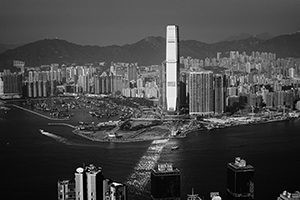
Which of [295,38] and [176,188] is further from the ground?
[295,38]

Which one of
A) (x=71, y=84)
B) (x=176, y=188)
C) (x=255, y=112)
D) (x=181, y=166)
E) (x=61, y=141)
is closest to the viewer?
(x=176, y=188)

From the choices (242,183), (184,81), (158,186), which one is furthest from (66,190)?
(184,81)

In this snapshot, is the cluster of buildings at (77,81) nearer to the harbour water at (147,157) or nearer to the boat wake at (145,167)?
the harbour water at (147,157)

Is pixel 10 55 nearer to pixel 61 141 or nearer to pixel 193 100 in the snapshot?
pixel 193 100

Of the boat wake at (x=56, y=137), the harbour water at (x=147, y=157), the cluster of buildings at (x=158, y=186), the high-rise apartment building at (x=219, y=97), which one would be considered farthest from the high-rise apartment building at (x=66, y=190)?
the high-rise apartment building at (x=219, y=97)

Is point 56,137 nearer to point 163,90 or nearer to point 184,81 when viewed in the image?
point 163,90

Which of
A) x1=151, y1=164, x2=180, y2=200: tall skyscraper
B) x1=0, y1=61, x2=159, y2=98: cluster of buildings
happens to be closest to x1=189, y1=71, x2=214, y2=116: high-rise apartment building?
x1=0, y1=61, x2=159, y2=98: cluster of buildings

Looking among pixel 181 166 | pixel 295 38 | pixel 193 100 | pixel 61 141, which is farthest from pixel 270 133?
pixel 295 38
